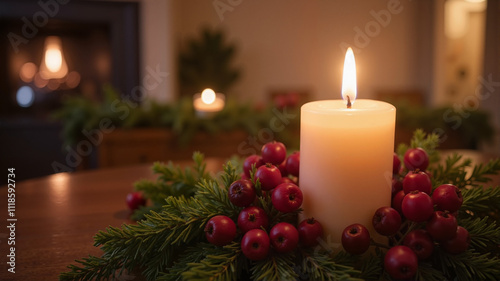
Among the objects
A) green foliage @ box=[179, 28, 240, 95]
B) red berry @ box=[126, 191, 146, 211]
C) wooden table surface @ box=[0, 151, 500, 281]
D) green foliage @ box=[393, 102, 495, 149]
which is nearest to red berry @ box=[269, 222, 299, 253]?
wooden table surface @ box=[0, 151, 500, 281]

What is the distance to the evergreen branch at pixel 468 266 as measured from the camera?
428 millimetres

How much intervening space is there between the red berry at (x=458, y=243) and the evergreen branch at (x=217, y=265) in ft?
0.65

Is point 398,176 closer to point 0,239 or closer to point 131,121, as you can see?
point 0,239

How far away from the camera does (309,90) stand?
4895 mm

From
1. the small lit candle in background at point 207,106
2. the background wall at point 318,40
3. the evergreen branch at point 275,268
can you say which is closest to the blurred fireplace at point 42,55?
the background wall at point 318,40

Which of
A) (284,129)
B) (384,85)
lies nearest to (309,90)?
(384,85)

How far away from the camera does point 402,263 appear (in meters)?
0.41

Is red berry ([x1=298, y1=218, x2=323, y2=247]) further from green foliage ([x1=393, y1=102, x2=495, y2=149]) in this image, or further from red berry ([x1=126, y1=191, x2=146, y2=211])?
green foliage ([x1=393, y1=102, x2=495, y2=149])

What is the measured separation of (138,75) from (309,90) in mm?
1968

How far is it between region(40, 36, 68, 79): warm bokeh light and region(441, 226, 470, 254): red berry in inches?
145

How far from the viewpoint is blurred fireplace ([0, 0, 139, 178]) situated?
323cm

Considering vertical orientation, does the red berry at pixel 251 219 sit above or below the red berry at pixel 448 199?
below

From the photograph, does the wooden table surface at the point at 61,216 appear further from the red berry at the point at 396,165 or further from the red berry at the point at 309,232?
the red berry at the point at 396,165

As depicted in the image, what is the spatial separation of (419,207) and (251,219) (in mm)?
158
